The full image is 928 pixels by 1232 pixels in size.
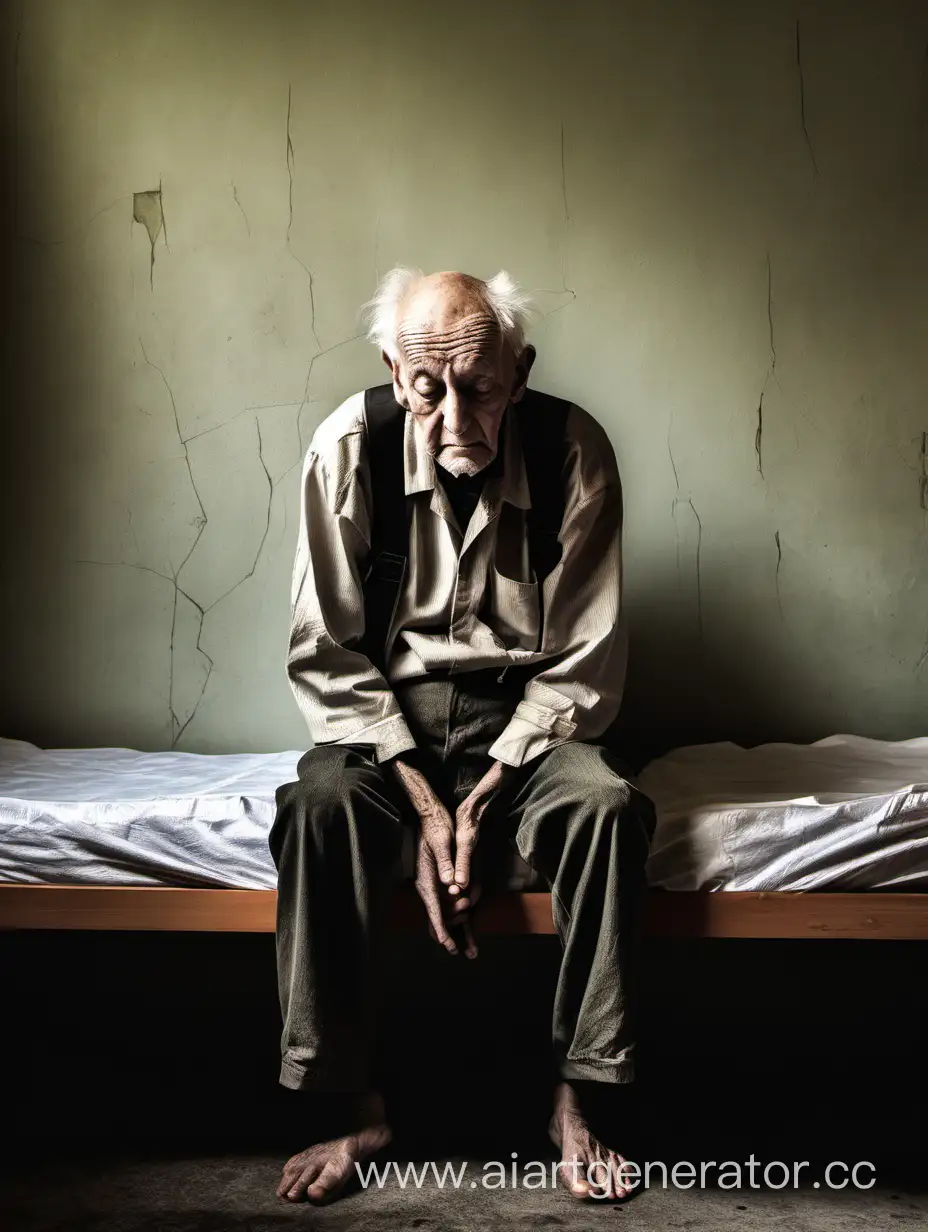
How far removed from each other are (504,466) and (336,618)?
1.31ft

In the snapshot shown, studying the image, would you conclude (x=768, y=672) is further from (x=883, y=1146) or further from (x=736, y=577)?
(x=883, y=1146)

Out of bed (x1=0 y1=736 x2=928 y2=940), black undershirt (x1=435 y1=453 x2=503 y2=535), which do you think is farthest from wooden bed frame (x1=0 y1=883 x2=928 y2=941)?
black undershirt (x1=435 y1=453 x2=503 y2=535)

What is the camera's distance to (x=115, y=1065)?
7.23 ft

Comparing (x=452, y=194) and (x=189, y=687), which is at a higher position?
(x=452, y=194)

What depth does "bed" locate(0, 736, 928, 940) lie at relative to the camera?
1.68 metres

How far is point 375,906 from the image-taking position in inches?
64.1

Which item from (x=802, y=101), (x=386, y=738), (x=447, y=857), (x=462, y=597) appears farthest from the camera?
(x=802, y=101)

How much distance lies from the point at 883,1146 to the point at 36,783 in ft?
5.24

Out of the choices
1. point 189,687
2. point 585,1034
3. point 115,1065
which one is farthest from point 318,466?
point 115,1065

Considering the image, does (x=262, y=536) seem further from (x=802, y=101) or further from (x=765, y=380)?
A: (x=802, y=101)

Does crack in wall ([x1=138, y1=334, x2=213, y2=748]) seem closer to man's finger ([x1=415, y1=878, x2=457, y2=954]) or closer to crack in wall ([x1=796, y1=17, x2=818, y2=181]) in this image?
man's finger ([x1=415, y1=878, x2=457, y2=954])

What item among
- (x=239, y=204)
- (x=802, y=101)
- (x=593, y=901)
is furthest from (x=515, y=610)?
(x=802, y=101)

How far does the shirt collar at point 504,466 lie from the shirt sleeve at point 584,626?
94 millimetres

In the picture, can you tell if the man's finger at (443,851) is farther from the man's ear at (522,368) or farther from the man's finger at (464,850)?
the man's ear at (522,368)
